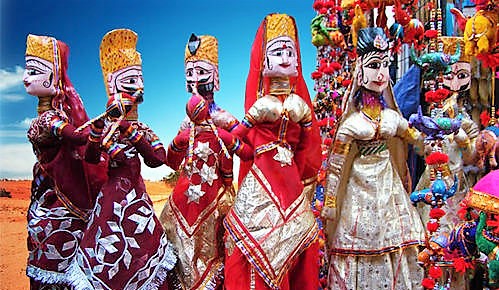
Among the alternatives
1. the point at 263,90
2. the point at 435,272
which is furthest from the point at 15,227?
the point at 435,272

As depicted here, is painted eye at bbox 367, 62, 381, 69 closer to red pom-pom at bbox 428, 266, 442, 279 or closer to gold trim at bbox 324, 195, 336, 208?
gold trim at bbox 324, 195, 336, 208

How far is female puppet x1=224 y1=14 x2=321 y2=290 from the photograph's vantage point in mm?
2875

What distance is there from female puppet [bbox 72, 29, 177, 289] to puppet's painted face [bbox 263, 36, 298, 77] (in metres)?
0.69

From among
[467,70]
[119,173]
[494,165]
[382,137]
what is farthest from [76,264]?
[467,70]

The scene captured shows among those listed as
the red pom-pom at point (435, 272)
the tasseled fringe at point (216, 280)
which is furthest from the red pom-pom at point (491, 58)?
the tasseled fringe at point (216, 280)

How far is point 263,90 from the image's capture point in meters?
3.15

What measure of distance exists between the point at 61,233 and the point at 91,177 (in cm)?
34

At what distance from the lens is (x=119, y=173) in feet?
9.75

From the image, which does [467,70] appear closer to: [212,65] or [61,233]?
[212,65]

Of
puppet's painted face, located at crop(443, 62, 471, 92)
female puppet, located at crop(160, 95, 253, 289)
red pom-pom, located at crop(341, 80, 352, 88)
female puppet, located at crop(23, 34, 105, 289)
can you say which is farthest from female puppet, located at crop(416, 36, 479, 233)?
female puppet, located at crop(23, 34, 105, 289)

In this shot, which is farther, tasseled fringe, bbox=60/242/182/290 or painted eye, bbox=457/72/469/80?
painted eye, bbox=457/72/469/80

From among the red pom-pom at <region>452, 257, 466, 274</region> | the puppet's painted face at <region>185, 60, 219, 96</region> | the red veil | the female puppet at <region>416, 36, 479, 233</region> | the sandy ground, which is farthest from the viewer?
the sandy ground

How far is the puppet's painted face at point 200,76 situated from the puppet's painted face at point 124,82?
343 mm

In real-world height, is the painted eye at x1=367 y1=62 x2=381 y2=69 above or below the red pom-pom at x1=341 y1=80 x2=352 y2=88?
above
